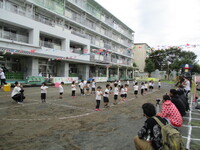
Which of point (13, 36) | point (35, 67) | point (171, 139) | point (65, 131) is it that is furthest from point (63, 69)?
point (171, 139)

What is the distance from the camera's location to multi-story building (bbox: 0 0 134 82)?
1777cm

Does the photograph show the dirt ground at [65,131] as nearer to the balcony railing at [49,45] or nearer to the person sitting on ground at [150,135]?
the person sitting on ground at [150,135]

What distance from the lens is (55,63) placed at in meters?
24.3

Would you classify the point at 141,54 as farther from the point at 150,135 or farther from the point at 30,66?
the point at 150,135

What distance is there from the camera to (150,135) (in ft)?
9.24

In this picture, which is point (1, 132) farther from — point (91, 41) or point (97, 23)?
point (97, 23)

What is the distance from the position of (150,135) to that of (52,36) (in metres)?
22.9

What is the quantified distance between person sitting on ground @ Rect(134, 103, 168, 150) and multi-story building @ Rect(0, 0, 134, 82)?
16.3 meters

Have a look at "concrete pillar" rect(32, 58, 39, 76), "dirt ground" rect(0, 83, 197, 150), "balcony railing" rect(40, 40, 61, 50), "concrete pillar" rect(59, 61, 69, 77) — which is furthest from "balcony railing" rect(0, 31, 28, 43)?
"dirt ground" rect(0, 83, 197, 150)

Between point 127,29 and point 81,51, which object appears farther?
point 127,29

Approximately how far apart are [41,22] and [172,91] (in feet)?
67.7

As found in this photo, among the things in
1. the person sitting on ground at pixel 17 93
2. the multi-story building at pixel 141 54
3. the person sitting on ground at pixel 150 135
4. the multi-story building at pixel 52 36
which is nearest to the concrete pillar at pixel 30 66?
the multi-story building at pixel 52 36

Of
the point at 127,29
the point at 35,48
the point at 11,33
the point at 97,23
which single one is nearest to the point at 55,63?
the point at 35,48

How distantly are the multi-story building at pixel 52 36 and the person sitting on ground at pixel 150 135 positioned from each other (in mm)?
16287
